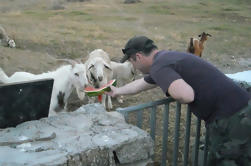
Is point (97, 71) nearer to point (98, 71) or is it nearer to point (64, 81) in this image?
point (98, 71)

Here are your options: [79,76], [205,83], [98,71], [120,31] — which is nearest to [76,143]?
[205,83]

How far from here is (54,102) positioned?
18.7ft

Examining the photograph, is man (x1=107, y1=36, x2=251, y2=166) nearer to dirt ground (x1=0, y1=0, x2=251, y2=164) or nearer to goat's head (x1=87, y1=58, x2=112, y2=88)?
goat's head (x1=87, y1=58, x2=112, y2=88)

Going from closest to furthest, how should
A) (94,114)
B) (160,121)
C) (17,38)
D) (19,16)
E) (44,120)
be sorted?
(44,120) → (94,114) → (160,121) → (17,38) → (19,16)

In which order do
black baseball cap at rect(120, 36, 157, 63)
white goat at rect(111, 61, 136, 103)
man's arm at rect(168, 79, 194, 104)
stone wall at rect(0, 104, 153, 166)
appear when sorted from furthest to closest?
white goat at rect(111, 61, 136, 103)
black baseball cap at rect(120, 36, 157, 63)
man's arm at rect(168, 79, 194, 104)
stone wall at rect(0, 104, 153, 166)

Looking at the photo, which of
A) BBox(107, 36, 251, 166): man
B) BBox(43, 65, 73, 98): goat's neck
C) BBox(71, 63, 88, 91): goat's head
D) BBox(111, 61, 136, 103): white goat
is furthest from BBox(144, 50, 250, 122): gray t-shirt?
BBox(111, 61, 136, 103): white goat

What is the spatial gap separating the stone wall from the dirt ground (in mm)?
4310

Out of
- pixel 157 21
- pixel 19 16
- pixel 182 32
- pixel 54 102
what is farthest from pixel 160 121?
pixel 19 16

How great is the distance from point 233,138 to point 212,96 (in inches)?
16.7

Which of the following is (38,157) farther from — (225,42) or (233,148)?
(225,42)

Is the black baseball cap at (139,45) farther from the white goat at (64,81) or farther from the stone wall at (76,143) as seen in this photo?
the white goat at (64,81)

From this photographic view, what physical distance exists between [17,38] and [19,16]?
25.9 ft

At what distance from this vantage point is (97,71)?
22.7 ft

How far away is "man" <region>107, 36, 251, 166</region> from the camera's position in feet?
9.05
